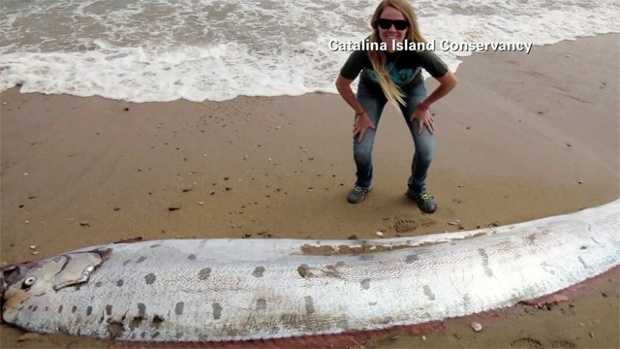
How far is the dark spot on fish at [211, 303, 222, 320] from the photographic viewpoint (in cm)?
279

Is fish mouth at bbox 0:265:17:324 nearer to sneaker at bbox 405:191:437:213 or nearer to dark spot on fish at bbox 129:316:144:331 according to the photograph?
dark spot on fish at bbox 129:316:144:331

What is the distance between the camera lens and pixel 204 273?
2953mm

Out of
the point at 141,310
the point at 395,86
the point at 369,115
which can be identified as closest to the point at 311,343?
the point at 141,310

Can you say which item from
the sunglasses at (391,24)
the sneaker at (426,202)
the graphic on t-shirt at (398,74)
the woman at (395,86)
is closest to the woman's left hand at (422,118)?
the woman at (395,86)

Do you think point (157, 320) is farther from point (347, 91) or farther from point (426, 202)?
point (426, 202)

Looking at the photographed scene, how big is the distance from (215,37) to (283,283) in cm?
490

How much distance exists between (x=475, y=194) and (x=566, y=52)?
11.1 feet

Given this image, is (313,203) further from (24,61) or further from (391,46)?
(24,61)

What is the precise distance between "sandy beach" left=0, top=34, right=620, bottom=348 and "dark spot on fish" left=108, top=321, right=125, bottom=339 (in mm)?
129

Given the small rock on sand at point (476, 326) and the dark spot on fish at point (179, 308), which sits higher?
the dark spot on fish at point (179, 308)

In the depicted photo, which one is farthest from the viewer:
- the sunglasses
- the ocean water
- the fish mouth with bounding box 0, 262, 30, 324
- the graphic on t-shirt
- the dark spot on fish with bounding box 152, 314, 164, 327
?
the ocean water

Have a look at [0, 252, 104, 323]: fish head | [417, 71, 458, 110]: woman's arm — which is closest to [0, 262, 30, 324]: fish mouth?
[0, 252, 104, 323]: fish head

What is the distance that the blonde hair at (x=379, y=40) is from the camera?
10.7ft

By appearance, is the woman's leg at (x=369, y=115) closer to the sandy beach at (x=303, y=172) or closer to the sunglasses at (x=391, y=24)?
the sandy beach at (x=303, y=172)
